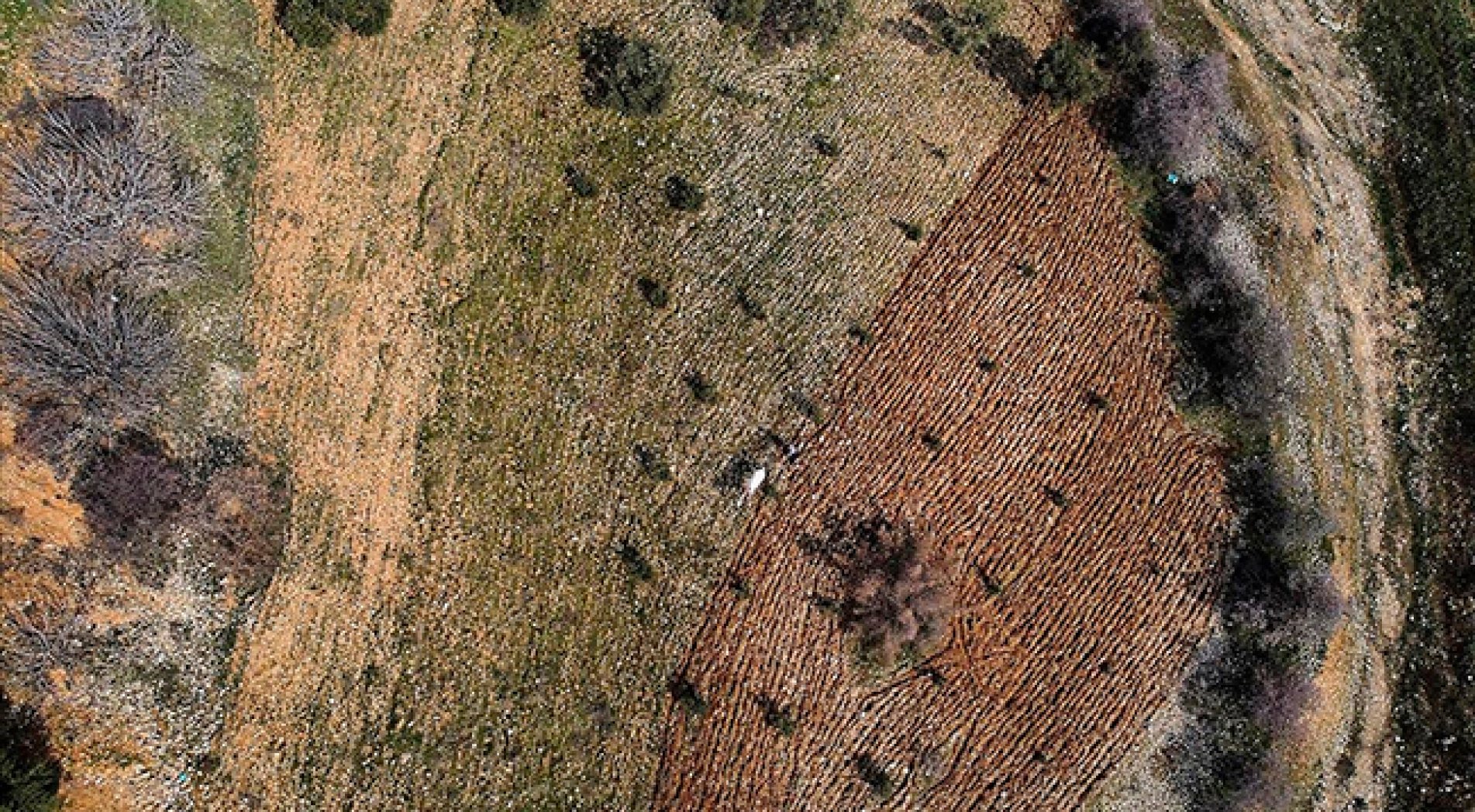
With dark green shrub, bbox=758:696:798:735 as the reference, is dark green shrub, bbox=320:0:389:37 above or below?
above

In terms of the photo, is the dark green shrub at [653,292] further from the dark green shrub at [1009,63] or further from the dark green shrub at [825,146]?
the dark green shrub at [1009,63]

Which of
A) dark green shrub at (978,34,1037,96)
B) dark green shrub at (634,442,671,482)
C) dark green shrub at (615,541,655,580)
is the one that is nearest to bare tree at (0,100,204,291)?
dark green shrub at (634,442,671,482)

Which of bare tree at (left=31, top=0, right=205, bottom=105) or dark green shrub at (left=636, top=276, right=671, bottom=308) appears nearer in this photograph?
bare tree at (left=31, top=0, right=205, bottom=105)

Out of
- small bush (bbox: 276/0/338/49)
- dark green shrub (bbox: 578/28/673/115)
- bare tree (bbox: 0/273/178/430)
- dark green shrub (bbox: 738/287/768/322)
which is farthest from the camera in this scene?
dark green shrub (bbox: 738/287/768/322)

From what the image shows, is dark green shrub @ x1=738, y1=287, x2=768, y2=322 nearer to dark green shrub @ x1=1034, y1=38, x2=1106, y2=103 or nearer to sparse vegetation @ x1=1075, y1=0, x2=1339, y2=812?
sparse vegetation @ x1=1075, y1=0, x2=1339, y2=812

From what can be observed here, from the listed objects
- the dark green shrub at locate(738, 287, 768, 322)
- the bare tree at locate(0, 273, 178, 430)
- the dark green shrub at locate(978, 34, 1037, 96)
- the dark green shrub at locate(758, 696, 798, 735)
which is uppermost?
the dark green shrub at locate(978, 34, 1037, 96)

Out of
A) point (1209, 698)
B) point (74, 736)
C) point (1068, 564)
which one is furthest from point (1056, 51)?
point (74, 736)
